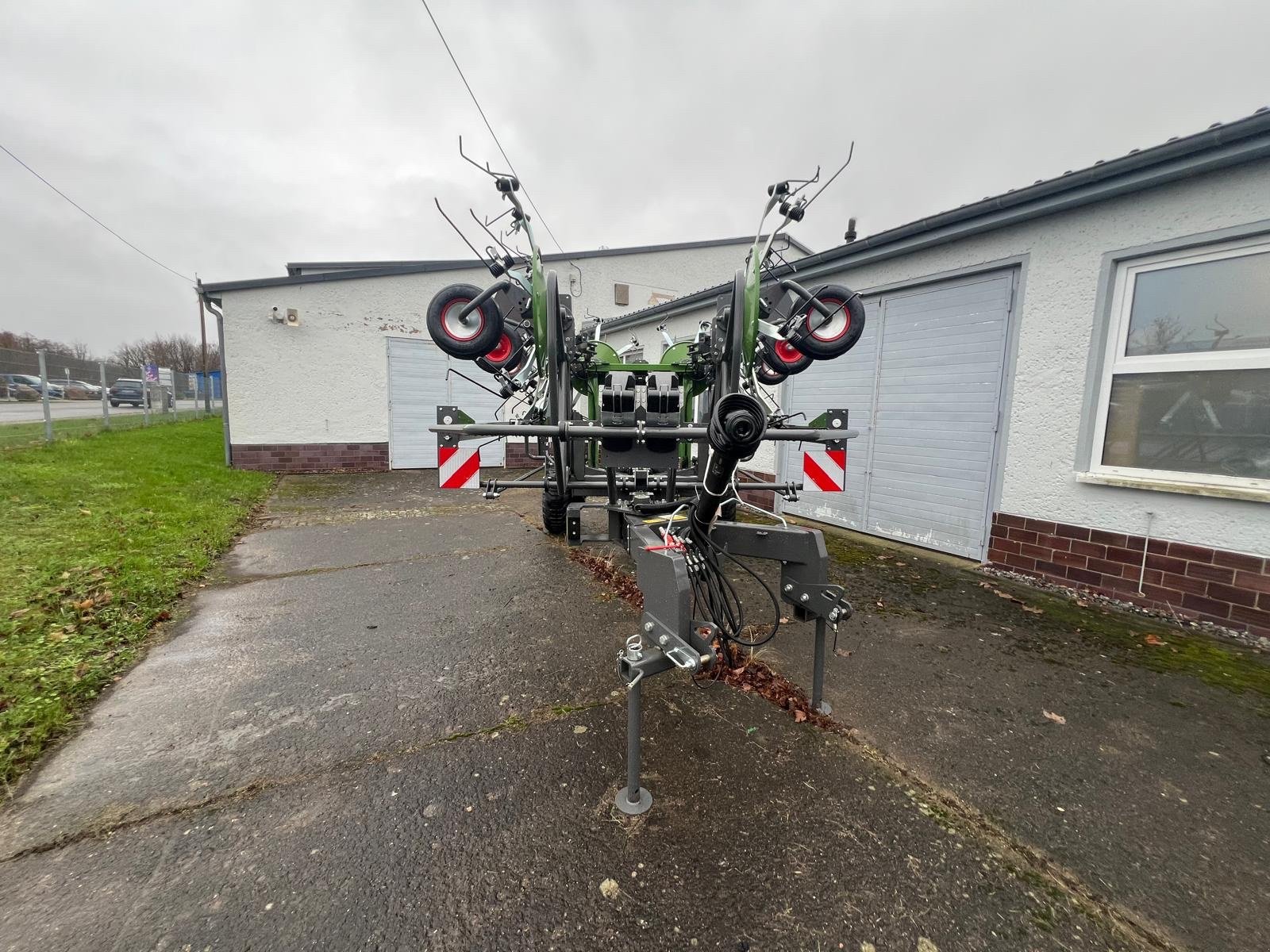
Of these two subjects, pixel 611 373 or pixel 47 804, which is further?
pixel 611 373

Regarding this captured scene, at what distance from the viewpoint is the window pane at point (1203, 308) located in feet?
10.1

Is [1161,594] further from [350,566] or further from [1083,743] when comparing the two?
[350,566]

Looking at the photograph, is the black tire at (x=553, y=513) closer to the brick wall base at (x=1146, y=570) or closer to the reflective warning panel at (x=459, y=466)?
the reflective warning panel at (x=459, y=466)

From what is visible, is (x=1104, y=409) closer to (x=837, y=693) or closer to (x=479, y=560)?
(x=837, y=693)

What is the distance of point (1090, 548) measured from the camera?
3.73 m

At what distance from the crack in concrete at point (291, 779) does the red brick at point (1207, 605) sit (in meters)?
3.74

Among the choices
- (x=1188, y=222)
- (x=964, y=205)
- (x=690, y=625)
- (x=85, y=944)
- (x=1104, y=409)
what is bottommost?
(x=85, y=944)

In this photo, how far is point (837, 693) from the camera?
250 cm

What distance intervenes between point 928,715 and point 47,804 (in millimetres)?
3389

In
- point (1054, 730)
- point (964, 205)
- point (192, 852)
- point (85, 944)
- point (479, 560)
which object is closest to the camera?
point (85, 944)

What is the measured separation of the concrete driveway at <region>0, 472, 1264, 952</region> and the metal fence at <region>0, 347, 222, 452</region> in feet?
34.0

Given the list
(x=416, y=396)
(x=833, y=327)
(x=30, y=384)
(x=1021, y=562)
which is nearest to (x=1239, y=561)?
(x=1021, y=562)

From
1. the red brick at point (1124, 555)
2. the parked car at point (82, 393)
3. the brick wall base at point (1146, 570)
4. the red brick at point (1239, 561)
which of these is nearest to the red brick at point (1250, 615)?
the brick wall base at point (1146, 570)

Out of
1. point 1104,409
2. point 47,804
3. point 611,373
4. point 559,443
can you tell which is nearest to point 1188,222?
point 1104,409
